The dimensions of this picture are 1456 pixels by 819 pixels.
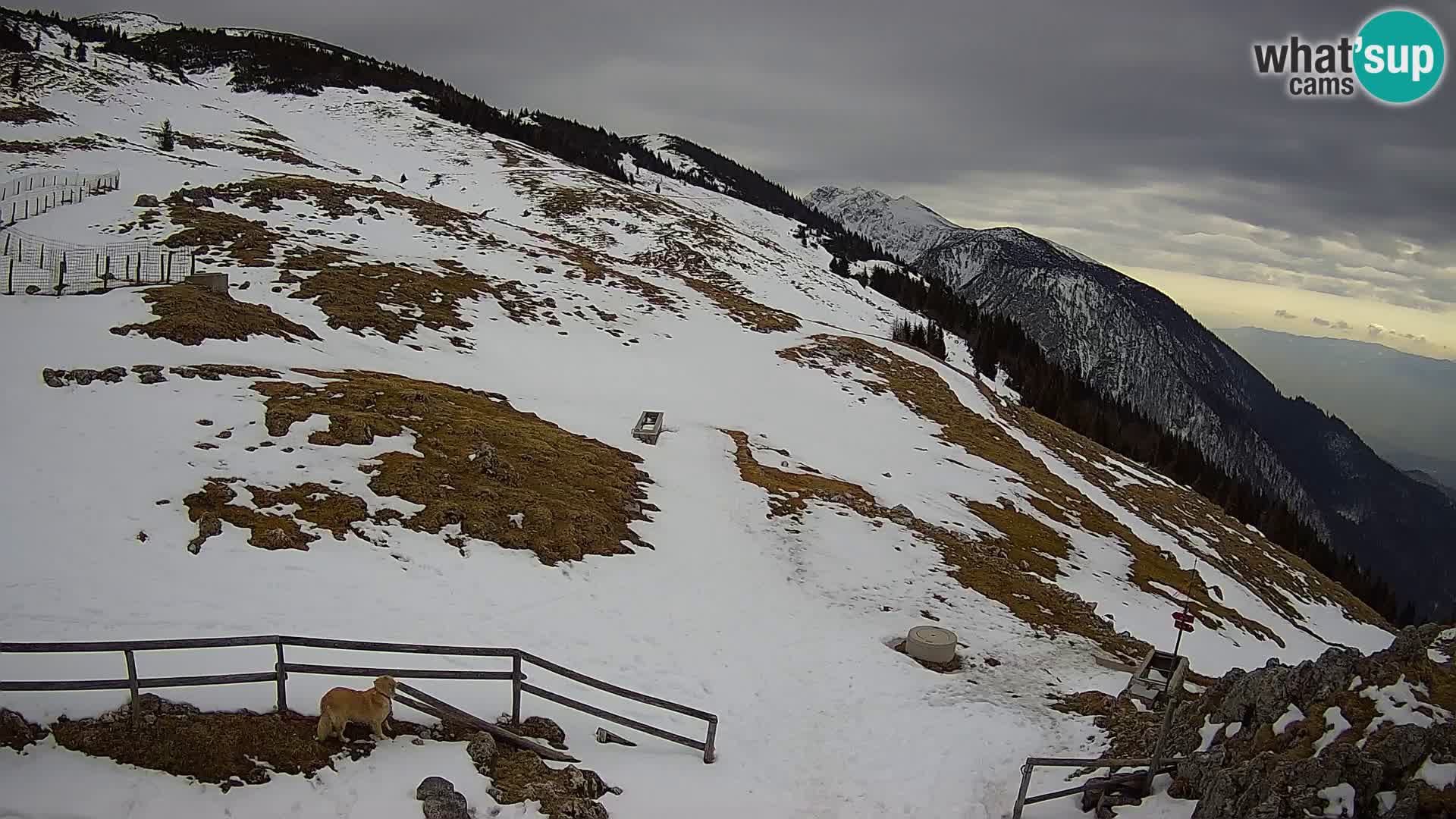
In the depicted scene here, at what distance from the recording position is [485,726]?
988 centimetres

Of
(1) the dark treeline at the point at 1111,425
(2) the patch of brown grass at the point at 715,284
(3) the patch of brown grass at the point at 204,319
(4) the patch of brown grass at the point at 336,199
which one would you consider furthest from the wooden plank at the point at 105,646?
(1) the dark treeline at the point at 1111,425

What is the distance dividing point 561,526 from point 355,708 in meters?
9.07

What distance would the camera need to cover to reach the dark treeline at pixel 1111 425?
77.1 meters

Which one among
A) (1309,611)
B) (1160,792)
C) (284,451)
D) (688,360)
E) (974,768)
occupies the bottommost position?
(1309,611)

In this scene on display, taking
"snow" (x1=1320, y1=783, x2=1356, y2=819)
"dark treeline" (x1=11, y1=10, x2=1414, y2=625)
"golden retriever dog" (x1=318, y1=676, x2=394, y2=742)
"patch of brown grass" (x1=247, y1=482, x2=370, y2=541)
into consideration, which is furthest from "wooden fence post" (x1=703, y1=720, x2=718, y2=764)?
"dark treeline" (x1=11, y1=10, x2=1414, y2=625)

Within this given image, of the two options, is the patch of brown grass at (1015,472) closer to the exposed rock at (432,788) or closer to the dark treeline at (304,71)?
the exposed rock at (432,788)

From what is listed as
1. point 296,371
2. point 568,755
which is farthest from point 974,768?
point 296,371

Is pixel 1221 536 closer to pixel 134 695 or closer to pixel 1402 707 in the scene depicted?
pixel 1402 707

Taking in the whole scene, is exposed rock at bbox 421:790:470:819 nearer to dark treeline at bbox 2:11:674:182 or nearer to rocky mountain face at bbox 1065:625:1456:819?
rocky mountain face at bbox 1065:625:1456:819

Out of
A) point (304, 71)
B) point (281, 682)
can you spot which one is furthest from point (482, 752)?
point (304, 71)

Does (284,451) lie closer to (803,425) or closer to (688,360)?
(803,425)

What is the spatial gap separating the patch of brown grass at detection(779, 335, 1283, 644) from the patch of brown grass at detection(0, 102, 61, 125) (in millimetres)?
63805

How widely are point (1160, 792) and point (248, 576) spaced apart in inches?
584

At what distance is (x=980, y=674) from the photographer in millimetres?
16172
